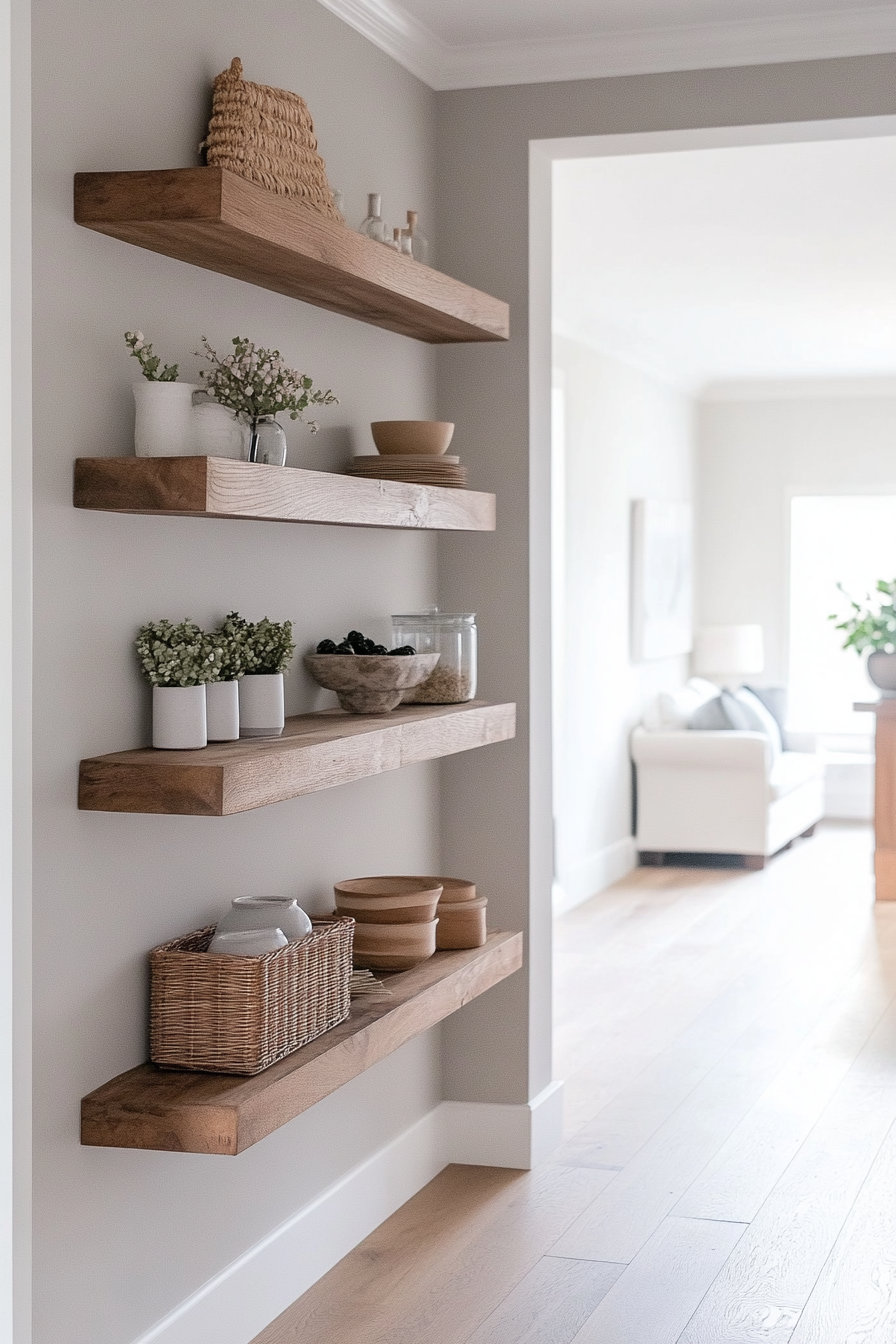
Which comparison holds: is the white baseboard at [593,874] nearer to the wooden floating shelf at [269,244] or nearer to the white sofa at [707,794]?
the white sofa at [707,794]

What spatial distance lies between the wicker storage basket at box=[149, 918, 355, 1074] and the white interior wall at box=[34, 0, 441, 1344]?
41mm

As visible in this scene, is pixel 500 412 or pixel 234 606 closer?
pixel 234 606

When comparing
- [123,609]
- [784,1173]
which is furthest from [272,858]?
[784,1173]

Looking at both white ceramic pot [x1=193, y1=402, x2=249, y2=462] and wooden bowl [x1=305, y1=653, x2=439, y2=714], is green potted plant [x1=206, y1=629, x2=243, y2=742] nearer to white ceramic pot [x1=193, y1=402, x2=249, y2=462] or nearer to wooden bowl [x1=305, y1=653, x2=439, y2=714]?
white ceramic pot [x1=193, y1=402, x2=249, y2=462]

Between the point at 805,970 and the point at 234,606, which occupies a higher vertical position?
the point at 234,606

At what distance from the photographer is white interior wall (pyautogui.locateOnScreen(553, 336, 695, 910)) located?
7.18 metres

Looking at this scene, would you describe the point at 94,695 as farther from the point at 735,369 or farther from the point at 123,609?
the point at 735,369

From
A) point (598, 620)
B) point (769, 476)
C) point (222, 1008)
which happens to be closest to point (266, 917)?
point (222, 1008)

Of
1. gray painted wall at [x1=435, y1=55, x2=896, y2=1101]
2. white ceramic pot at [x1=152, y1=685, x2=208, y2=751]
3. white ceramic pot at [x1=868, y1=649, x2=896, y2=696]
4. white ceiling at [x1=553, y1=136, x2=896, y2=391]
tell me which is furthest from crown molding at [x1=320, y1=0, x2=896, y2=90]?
white ceramic pot at [x1=868, y1=649, x2=896, y2=696]

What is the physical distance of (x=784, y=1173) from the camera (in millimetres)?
3699

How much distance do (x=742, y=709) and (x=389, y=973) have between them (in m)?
5.42

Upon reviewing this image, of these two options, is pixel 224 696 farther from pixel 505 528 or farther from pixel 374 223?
pixel 505 528

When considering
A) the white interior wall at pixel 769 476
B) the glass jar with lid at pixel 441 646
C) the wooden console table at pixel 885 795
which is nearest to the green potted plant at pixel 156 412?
the glass jar with lid at pixel 441 646

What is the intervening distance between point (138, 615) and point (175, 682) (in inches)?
4.8
